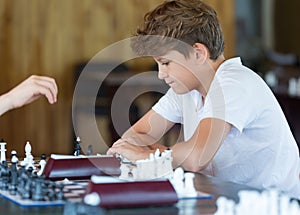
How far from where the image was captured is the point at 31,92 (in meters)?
2.91

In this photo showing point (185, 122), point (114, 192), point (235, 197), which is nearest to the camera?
point (114, 192)

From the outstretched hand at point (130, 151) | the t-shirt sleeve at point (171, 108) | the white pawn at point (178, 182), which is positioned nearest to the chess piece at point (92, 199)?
the white pawn at point (178, 182)

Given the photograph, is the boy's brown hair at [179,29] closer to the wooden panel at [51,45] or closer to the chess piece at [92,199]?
the chess piece at [92,199]

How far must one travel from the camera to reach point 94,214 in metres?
1.87

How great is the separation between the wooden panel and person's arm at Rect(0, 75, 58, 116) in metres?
3.60

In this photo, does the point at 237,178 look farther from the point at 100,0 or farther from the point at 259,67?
the point at 259,67

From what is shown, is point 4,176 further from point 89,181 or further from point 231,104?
point 231,104

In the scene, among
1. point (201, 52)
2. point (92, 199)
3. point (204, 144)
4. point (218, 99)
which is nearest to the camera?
point (92, 199)

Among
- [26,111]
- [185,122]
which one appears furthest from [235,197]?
[26,111]

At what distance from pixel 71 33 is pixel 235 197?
486cm

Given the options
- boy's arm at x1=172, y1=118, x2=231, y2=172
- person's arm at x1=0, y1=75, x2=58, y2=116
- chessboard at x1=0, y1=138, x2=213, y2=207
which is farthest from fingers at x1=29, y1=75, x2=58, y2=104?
boy's arm at x1=172, y1=118, x2=231, y2=172

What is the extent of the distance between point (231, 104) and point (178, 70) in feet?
0.75

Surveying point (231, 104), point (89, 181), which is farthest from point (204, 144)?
point (89, 181)

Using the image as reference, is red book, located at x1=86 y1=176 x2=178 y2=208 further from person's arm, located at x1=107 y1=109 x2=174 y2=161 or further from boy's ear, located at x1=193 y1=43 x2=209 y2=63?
boy's ear, located at x1=193 y1=43 x2=209 y2=63
